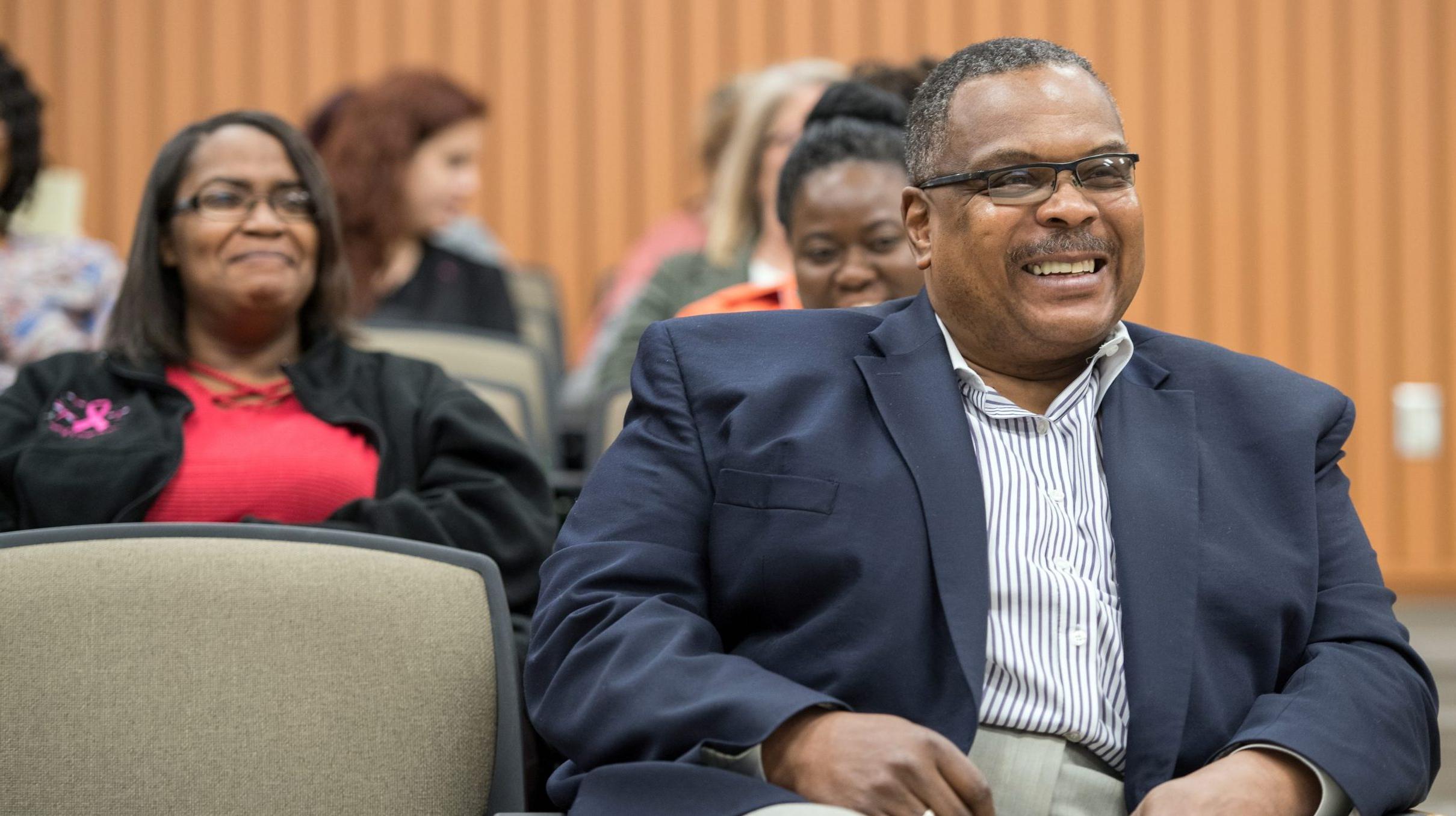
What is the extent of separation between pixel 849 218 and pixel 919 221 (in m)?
0.75

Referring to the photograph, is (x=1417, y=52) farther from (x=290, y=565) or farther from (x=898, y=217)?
(x=290, y=565)

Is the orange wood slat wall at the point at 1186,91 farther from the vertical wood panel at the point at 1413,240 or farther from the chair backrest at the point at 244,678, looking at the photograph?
the chair backrest at the point at 244,678

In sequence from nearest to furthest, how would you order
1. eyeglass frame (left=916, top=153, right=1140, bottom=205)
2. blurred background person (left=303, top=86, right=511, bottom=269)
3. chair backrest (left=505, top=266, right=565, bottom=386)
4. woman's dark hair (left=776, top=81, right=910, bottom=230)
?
eyeglass frame (left=916, top=153, right=1140, bottom=205) < woman's dark hair (left=776, top=81, right=910, bottom=230) < blurred background person (left=303, top=86, right=511, bottom=269) < chair backrest (left=505, top=266, right=565, bottom=386)

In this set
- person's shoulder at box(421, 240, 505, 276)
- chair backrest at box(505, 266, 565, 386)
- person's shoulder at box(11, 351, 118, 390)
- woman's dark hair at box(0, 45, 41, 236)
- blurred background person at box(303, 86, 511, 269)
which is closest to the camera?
person's shoulder at box(11, 351, 118, 390)

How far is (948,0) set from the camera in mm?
5629

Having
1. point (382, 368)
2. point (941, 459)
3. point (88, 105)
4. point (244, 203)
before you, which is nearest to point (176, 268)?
point (244, 203)

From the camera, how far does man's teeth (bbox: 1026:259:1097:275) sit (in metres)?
1.68

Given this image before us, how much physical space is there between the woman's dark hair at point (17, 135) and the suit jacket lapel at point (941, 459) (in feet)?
7.19

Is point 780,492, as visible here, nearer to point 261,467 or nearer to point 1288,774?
point 1288,774

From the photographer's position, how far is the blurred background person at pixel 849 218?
2.54m

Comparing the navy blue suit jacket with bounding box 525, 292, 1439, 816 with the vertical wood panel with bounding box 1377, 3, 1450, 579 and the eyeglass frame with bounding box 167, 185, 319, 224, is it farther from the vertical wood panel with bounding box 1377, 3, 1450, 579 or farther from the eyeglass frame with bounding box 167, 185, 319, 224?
the vertical wood panel with bounding box 1377, 3, 1450, 579

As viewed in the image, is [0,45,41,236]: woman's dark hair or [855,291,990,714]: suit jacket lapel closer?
[855,291,990,714]: suit jacket lapel

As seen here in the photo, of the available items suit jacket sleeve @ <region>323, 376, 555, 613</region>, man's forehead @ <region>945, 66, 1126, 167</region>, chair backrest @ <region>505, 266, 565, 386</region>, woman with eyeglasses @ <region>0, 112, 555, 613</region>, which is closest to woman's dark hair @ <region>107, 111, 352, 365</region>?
woman with eyeglasses @ <region>0, 112, 555, 613</region>

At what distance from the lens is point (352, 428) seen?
7.86 ft
